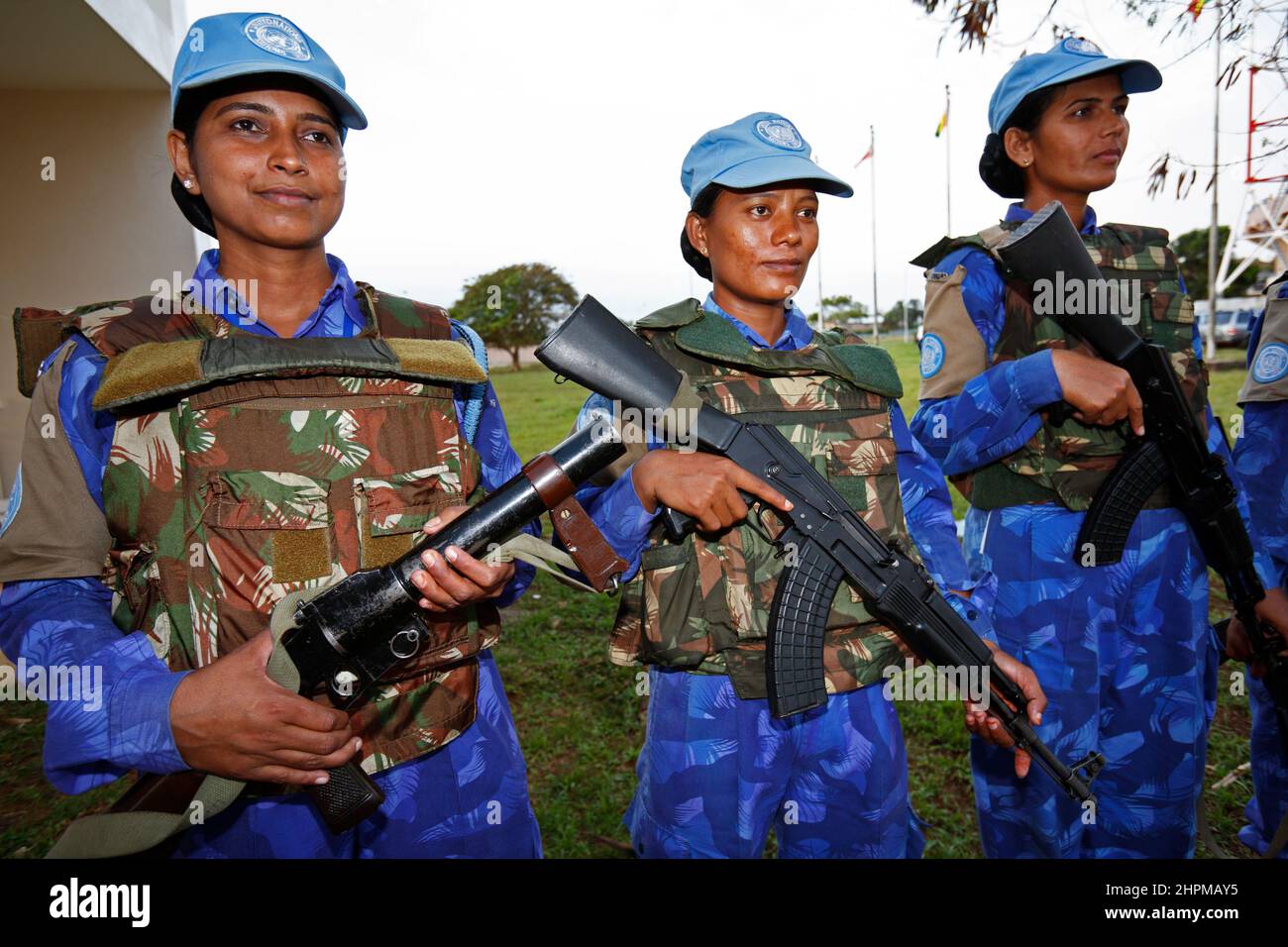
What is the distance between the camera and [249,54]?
1.54m

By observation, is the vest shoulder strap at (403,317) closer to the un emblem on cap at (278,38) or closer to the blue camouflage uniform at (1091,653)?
the un emblem on cap at (278,38)

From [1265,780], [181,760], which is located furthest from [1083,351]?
[181,760]

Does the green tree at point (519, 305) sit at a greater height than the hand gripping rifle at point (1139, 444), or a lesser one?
greater

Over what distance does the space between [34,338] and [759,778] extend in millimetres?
1949

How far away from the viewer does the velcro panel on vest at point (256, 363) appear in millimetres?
1423

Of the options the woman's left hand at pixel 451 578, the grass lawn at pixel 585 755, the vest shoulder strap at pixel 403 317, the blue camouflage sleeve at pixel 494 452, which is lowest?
the grass lawn at pixel 585 755

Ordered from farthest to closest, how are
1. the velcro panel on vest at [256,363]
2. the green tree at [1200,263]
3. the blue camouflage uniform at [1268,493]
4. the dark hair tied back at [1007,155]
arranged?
the green tree at [1200,263]
the blue camouflage uniform at [1268,493]
the dark hair tied back at [1007,155]
the velcro panel on vest at [256,363]

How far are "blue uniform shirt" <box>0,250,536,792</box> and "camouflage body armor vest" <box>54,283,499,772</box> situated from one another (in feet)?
0.19

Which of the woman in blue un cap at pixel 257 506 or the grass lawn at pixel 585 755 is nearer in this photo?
the woman in blue un cap at pixel 257 506

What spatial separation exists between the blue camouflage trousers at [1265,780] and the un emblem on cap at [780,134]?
8.77 feet

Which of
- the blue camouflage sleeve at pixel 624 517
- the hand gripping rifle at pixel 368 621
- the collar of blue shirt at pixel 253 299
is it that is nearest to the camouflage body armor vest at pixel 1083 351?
the blue camouflage sleeve at pixel 624 517
